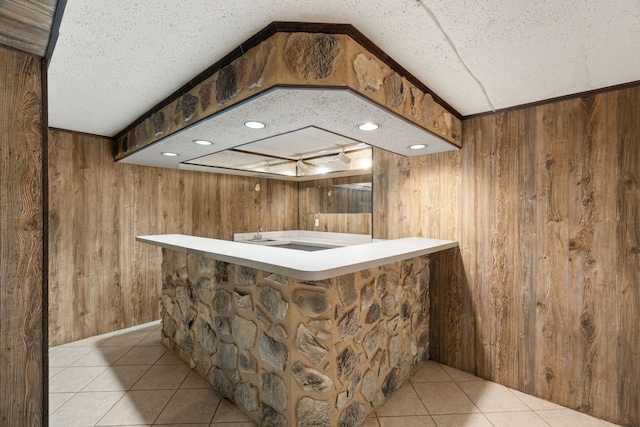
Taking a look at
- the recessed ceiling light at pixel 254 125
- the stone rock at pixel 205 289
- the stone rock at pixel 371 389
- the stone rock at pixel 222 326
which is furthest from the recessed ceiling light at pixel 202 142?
the stone rock at pixel 371 389

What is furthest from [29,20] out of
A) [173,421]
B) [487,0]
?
[173,421]

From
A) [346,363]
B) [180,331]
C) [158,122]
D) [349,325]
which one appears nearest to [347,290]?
[349,325]

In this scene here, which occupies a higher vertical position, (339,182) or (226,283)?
(339,182)

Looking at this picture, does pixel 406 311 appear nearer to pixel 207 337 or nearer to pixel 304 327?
pixel 304 327

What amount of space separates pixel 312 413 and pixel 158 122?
7.31 ft

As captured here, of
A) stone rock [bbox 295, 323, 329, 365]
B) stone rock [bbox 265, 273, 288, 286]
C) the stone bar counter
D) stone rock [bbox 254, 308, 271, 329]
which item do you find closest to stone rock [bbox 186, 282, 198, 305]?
the stone bar counter

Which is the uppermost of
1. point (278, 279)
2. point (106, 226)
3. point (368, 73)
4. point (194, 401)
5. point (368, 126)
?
point (368, 73)

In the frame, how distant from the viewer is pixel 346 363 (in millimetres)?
1546

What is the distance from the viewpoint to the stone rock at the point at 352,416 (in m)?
1.53

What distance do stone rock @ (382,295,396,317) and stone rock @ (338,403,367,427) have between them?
576 mm

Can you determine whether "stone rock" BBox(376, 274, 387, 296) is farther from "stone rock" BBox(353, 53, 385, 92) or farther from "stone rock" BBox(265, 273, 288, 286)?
"stone rock" BBox(353, 53, 385, 92)

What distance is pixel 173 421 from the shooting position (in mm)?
1657

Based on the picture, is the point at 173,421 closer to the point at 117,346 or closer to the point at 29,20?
the point at 117,346

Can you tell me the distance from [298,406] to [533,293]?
1775mm
